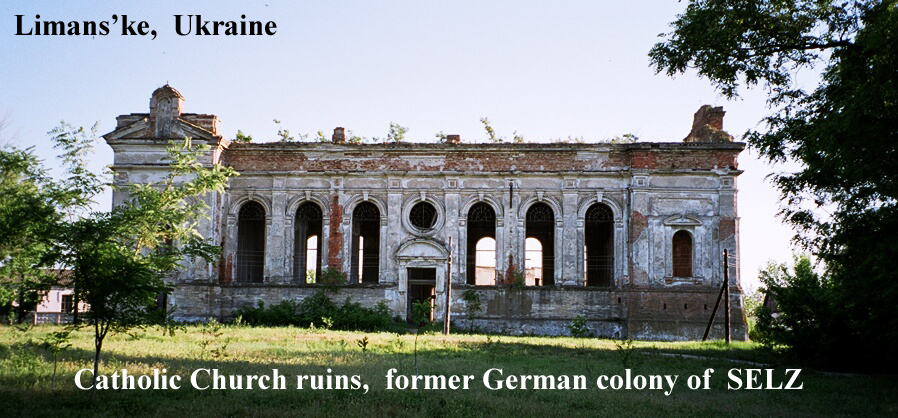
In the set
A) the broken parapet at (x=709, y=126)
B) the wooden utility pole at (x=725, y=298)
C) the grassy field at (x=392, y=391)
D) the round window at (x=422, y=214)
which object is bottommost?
the grassy field at (x=392, y=391)

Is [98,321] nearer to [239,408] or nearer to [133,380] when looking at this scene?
[133,380]

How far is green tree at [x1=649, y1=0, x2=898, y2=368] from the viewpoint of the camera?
10406 mm

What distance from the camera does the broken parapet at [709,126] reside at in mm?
24625

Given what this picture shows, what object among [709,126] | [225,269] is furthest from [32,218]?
[709,126]

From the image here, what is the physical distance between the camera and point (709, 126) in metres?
25.1

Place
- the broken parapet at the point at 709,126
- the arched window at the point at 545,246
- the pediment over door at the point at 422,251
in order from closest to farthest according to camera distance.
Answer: the broken parapet at the point at 709,126
the pediment over door at the point at 422,251
the arched window at the point at 545,246

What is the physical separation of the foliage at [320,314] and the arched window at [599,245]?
7.29 metres

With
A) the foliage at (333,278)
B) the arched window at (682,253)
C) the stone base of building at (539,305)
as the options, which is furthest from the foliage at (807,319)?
the foliage at (333,278)

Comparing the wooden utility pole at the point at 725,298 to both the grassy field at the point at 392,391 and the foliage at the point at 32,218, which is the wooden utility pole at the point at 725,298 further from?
the foliage at the point at 32,218

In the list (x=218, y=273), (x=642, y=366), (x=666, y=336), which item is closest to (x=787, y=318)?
(x=642, y=366)

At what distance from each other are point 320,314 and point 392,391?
14399mm

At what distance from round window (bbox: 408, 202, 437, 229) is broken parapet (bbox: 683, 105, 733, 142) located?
930cm

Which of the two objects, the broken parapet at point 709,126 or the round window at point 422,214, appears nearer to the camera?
the broken parapet at point 709,126

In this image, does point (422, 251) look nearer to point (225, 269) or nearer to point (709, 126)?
point (225, 269)
